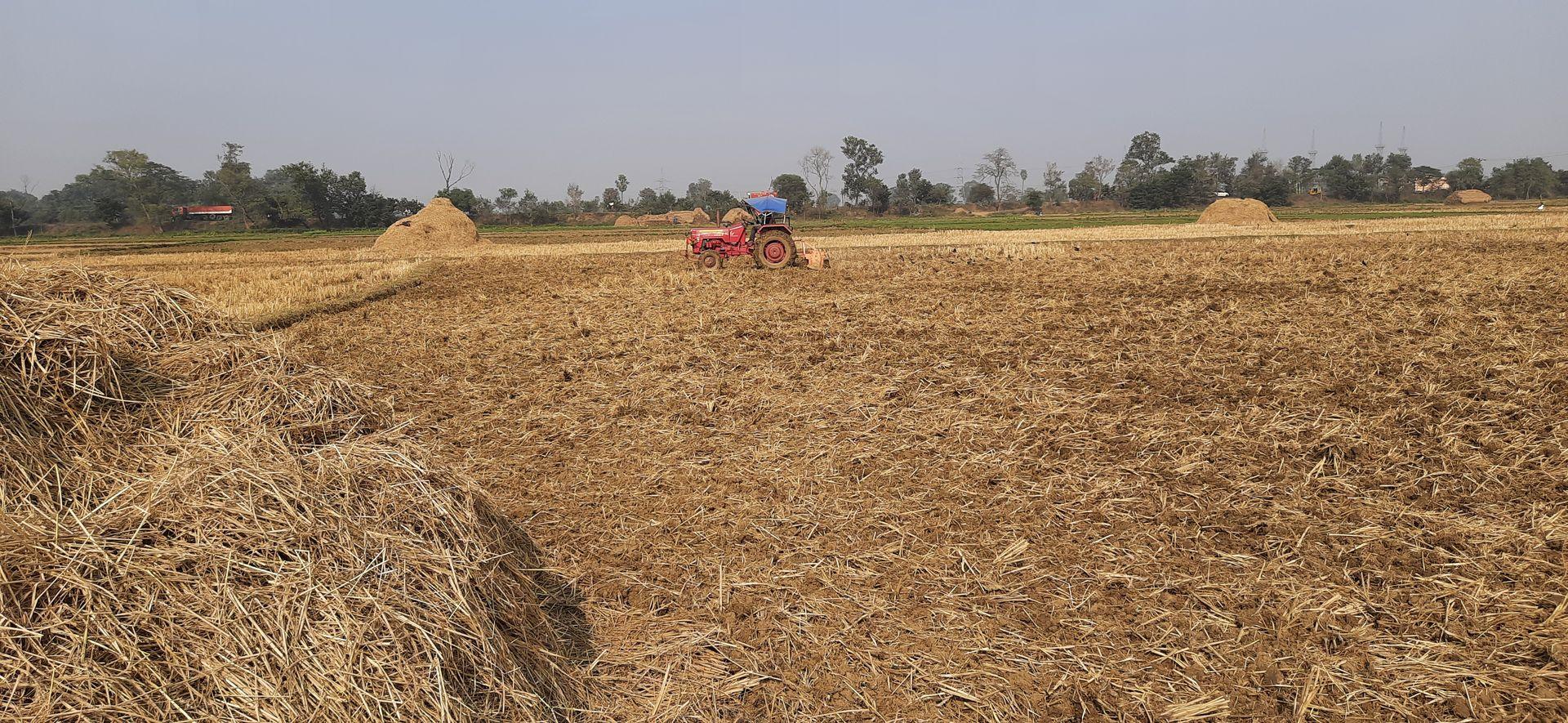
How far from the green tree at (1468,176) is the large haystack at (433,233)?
11103 cm

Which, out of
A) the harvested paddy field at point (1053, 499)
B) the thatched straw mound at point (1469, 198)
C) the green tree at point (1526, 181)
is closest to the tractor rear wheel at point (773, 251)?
the harvested paddy field at point (1053, 499)

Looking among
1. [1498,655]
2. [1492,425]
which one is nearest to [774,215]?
[1492,425]

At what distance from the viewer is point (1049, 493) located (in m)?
4.95

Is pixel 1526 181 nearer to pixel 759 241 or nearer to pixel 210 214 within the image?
pixel 759 241

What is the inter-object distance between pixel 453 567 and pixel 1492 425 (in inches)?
266

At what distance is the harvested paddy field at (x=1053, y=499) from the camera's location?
3.34 meters

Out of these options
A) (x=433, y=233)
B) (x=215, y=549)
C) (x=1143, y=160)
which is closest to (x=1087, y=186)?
(x=1143, y=160)

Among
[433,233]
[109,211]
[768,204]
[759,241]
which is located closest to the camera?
[759,241]

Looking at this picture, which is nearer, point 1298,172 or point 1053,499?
point 1053,499

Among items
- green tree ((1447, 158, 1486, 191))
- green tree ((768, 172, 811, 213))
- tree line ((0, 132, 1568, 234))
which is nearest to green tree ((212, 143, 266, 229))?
tree line ((0, 132, 1568, 234))

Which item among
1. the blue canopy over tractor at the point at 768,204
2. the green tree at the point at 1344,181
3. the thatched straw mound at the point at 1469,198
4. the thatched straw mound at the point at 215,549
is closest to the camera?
the thatched straw mound at the point at 215,549

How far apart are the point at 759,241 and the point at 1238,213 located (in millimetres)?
31192

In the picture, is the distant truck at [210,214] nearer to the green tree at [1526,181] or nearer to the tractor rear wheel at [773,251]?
the tractor rear wheel at [773,251]

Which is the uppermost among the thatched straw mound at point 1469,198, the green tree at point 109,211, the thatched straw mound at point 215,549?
the green tree at point 109,211
